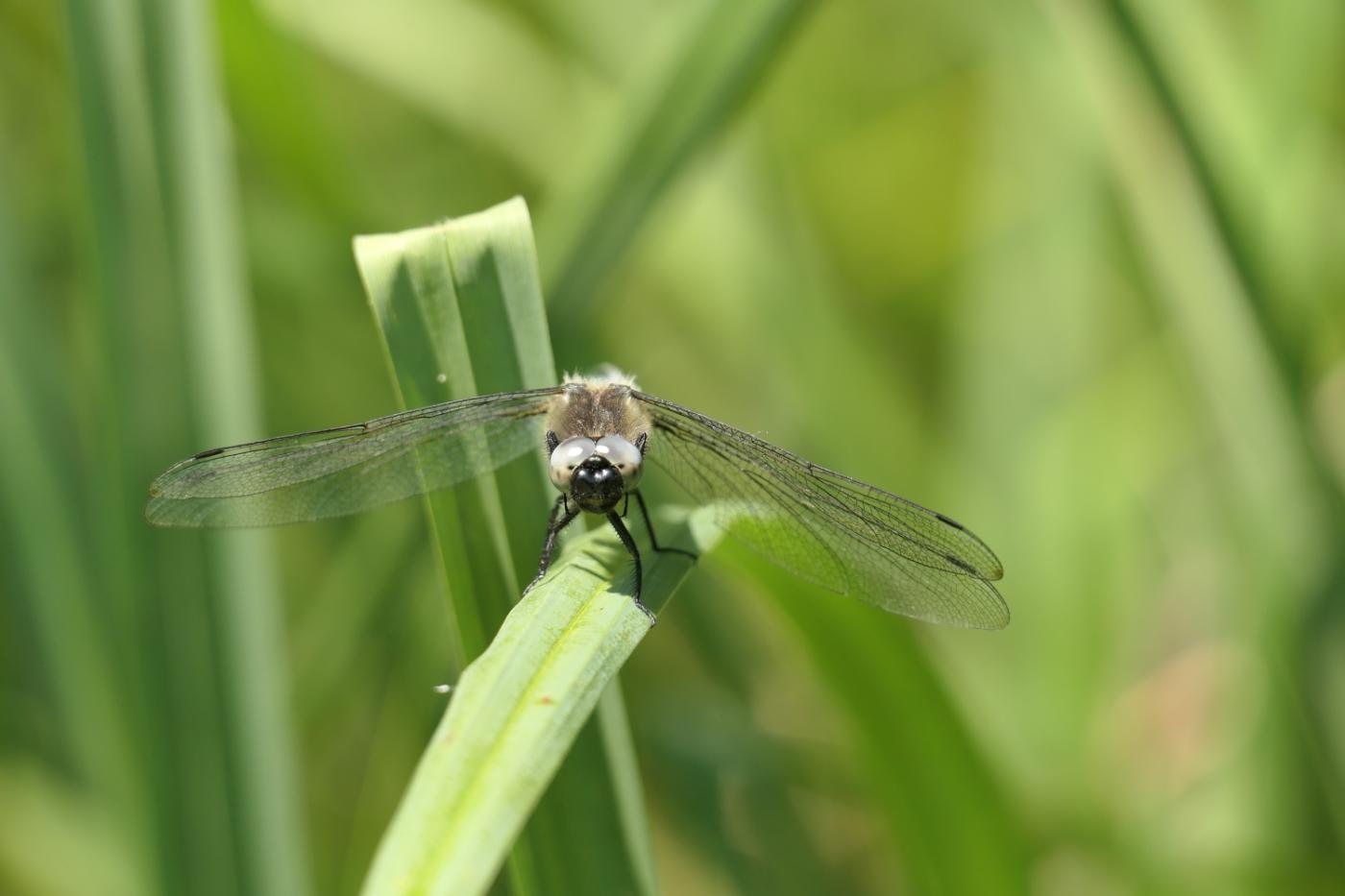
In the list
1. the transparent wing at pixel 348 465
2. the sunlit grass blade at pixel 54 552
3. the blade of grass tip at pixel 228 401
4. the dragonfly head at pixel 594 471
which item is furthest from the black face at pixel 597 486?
the sunlit grass blade at pixel 54 552

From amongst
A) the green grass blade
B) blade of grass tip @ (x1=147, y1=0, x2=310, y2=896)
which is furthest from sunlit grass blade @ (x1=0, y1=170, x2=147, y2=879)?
the green grass blade

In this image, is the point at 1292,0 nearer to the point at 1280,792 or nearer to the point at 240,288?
the point at 1280,792

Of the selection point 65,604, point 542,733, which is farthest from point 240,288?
point 542,733

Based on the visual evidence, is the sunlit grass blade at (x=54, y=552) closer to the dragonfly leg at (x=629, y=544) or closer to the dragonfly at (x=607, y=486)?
the dragonfly at (x=607, y=486)

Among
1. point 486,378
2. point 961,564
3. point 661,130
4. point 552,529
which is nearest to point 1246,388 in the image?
point 961,564

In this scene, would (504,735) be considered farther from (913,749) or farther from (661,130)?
(661,130)
